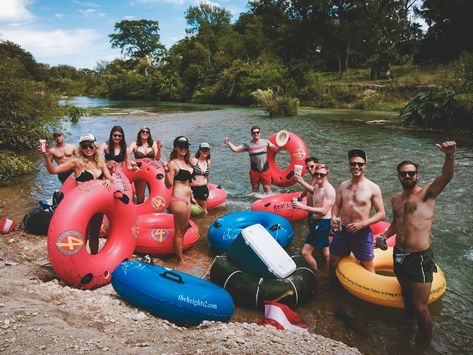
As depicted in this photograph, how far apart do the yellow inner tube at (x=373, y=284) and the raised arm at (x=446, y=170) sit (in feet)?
3.90

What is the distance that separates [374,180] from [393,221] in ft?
21.4

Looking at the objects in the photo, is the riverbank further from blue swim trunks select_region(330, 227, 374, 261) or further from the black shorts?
the black shorts

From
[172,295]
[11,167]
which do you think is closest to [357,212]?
[172,295]

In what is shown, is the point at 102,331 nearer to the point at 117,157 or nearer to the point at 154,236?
the point at 154,236

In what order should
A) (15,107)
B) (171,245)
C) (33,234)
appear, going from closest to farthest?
(171,245) → (33,234) → (15,107)

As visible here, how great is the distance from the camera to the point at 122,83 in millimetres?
55219

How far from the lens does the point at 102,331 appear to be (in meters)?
3.20

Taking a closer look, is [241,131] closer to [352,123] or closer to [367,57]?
[352,123]

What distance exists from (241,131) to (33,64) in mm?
19191

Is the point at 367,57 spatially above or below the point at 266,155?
above

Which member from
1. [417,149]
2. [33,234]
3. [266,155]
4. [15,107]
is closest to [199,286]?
[33,234]

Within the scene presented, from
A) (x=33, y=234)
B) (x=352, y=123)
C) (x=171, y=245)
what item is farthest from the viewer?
(x=352, y=123)

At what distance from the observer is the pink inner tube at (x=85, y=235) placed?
13.1 ft

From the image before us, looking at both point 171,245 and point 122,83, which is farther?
point 122,83
